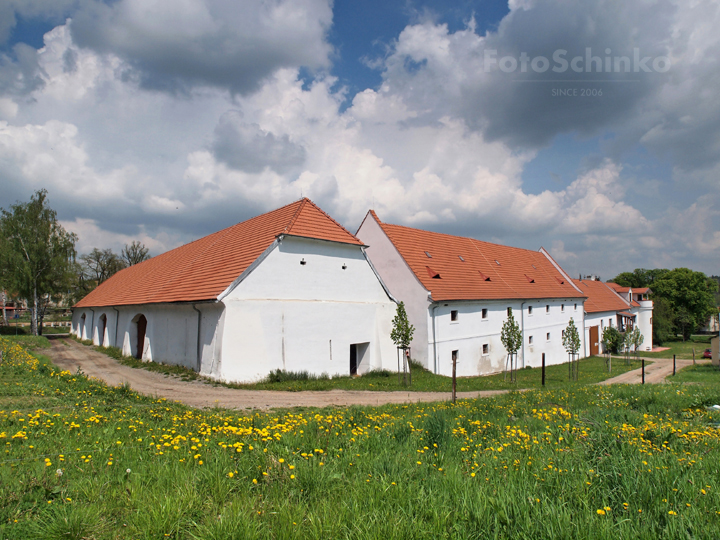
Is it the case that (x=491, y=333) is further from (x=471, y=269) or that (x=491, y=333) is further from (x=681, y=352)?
(x=681, y=352)

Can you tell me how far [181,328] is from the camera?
1759cm

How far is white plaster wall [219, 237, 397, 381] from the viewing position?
15.2m

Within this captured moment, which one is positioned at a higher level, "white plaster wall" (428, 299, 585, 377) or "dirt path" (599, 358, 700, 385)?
"white plaster wall" (428, 299, 585, 377)

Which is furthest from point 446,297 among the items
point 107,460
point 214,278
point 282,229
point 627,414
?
point 107,460

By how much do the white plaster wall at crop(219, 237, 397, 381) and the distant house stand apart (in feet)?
89.3

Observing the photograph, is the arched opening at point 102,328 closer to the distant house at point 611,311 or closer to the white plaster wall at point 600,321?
the distant house at point 611,311

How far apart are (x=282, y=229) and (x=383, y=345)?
7789 mm

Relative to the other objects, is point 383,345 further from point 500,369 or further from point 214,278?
point 500,369

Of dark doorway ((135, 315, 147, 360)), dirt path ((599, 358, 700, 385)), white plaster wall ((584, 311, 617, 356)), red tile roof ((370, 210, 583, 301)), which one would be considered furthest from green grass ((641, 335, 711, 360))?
dark doorway ((135, 315, 147, 360))

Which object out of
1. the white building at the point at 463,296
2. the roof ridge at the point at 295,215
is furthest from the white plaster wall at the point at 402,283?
the roof ridge at the point at 295,215

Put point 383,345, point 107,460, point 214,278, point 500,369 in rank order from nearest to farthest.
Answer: point 107,460, point 214,278, point 383,345, point 500,369

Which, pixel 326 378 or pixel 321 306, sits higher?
pixel 321 306

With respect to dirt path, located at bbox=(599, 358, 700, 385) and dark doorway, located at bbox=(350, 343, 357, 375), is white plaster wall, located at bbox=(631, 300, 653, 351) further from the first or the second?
dark doorway, located at bbox=(350, 343, 357, 375)

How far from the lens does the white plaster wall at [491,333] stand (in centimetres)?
2273
